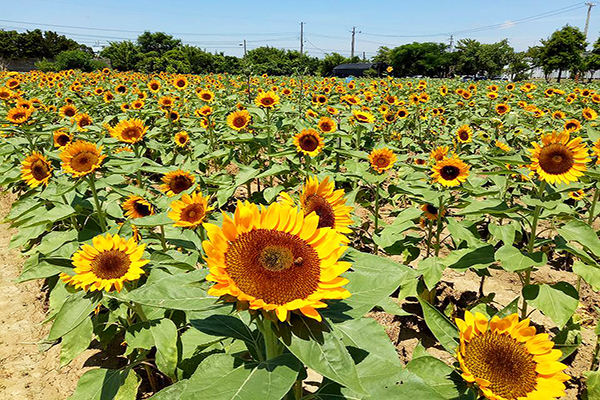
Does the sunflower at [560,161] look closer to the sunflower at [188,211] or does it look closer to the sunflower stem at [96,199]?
the sunflower at [188,211]

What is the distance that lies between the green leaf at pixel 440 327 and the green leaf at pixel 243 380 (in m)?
0.72

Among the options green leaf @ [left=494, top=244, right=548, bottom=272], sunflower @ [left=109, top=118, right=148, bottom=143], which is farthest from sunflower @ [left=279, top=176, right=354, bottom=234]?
sunflower @ [left=109, top=118, right=148, bottom=143]

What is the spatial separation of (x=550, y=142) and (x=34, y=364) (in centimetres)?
378

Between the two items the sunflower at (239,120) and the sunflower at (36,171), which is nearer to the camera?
the sunflower at (36,171)

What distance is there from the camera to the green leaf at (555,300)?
2.26 meters

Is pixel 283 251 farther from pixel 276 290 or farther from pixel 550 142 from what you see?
pixel 550 142

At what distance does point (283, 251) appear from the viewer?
108 centimetres

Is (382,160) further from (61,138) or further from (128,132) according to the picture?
(61,138)

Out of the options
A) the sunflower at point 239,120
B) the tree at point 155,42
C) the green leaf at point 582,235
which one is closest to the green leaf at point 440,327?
the green leaf at point 582,235

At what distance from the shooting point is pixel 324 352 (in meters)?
0.95

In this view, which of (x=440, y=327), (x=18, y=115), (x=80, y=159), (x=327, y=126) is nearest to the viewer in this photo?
(x=440, y=327)

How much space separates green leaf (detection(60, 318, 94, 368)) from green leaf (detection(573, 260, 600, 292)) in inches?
115

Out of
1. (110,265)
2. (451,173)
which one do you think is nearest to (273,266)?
(110,265)

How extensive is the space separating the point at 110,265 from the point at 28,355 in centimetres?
156
